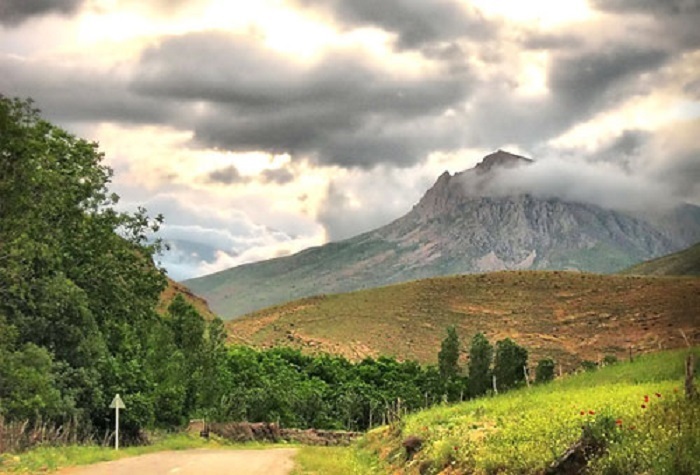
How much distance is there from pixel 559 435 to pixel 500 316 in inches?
5191

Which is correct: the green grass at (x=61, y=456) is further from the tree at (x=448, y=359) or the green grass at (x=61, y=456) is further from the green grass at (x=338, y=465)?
the tree at (x=448, y=359)

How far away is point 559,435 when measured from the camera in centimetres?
1565

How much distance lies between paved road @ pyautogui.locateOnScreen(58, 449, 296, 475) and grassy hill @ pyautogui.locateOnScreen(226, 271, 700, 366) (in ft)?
304

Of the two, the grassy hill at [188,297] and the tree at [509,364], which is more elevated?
the grassy hill at [188,297]

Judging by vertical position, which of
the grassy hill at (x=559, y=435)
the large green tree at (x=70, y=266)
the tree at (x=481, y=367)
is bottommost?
the tree at (x=481, y=367)

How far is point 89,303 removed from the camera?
4325cm

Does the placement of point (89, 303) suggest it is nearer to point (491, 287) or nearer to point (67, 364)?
point (67, 364)

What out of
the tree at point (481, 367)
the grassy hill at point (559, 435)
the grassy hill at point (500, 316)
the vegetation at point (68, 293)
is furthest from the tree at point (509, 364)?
the grassy hill at point (559, 435)

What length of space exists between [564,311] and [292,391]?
7697 centimetres

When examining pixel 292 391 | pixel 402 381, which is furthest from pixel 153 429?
pixel 402 381

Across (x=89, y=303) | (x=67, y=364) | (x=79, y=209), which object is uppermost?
(x=79, y=209)

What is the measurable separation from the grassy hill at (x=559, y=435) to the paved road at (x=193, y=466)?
4.21 meters

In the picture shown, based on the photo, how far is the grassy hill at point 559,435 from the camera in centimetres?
1173

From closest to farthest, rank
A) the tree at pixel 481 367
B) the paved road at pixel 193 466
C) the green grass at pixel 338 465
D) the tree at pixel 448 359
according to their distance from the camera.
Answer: the paved road at pixel 193 466 → the green grass at pixel 338 465 → the tree at pixel 481 367 → the tree at pixel 448 359
